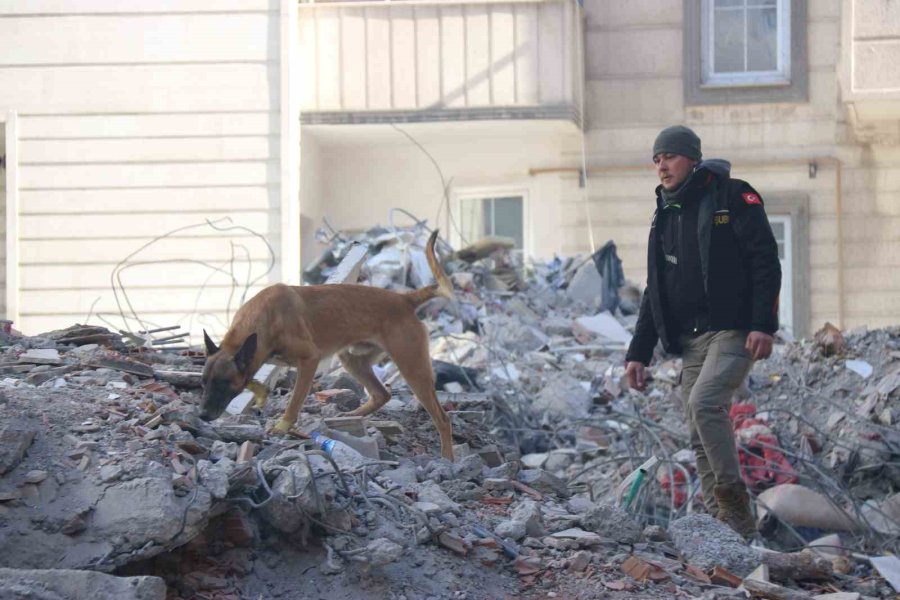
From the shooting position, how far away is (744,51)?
57.1 feet

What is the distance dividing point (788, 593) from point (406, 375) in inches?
116

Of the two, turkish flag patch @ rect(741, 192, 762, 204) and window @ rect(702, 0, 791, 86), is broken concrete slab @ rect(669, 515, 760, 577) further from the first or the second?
window @ rect(702, 0, 791, 86)

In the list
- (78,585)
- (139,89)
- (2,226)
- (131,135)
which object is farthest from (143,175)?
(78,585)

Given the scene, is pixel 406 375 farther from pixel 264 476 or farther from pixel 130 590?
pixel 130 590

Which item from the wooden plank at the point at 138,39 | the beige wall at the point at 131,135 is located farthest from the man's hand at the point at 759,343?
the wooden plank at the point at 138,39

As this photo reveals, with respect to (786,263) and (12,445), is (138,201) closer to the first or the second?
(786,263)

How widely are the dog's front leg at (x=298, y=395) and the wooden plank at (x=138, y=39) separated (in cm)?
874

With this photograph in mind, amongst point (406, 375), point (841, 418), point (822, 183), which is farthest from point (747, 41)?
point (406, 375)

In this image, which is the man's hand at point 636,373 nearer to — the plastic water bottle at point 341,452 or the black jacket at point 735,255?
the black jacket at point 735,255

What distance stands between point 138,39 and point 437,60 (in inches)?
145

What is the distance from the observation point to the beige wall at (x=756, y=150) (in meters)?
17.0

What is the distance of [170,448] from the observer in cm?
569

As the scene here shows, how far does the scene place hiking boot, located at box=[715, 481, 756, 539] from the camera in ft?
22.0

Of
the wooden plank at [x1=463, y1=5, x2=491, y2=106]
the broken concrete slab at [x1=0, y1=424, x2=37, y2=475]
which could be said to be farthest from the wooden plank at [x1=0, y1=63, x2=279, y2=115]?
the broken concrete slab at [x1=0, y1=424, x2=37, y2=475]
